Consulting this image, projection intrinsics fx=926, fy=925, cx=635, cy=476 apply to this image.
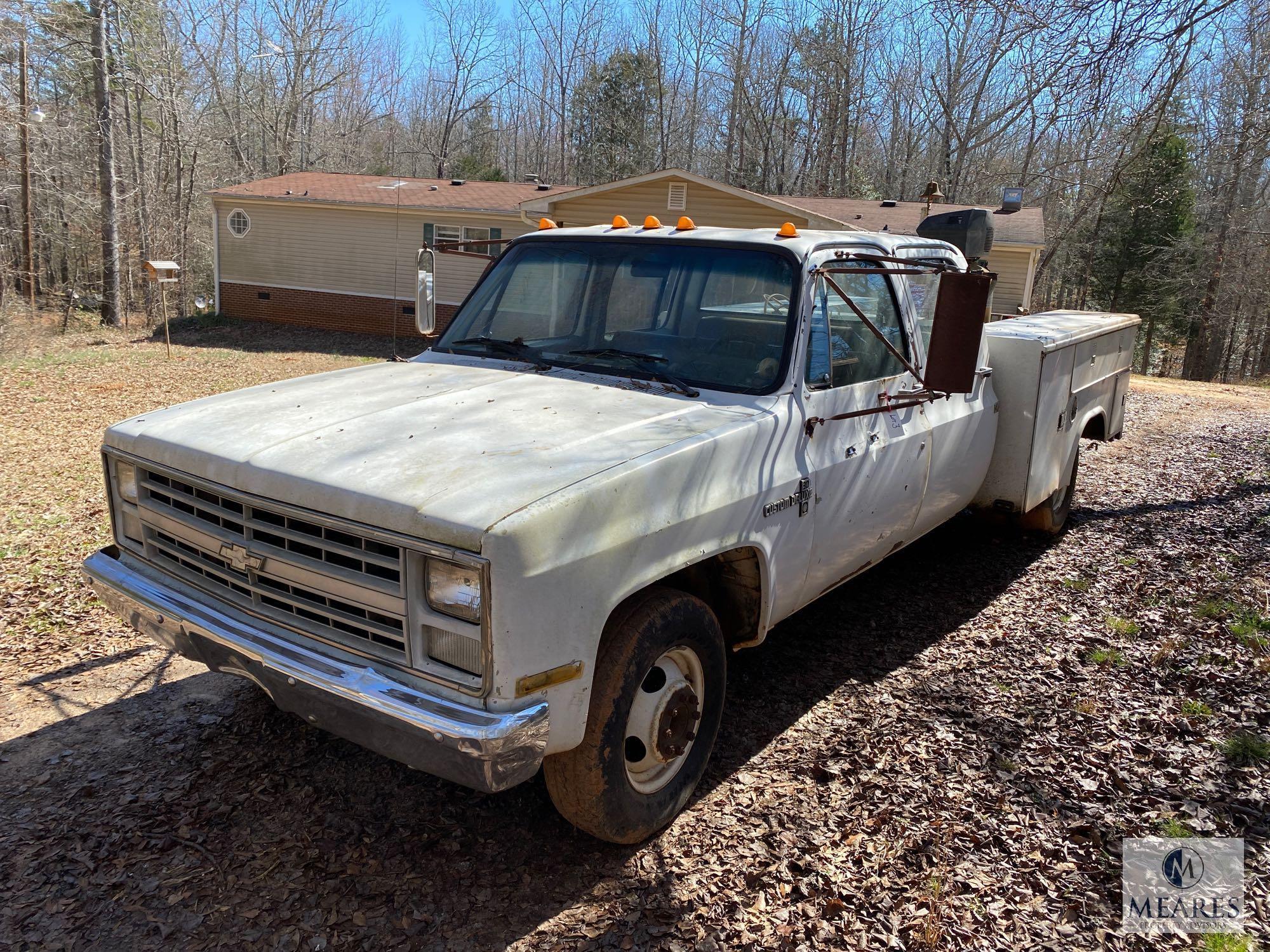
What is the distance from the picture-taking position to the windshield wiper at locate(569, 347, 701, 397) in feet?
12.4

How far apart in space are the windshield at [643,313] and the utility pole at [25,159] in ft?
80.7

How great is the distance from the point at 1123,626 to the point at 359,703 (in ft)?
14.8

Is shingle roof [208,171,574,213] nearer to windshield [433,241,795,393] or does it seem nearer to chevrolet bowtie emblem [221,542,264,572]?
windshield [433,241,795,393]

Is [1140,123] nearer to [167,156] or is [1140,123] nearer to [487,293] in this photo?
[487,293]

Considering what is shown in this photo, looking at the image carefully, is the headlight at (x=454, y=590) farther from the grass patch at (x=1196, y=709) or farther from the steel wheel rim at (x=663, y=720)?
the grass patch at (x=1196, y=709)

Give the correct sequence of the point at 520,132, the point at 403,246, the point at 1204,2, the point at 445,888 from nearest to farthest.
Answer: the point at 445,888 → the point at 1204,2 → the point at 403,246 → the point at 520,132

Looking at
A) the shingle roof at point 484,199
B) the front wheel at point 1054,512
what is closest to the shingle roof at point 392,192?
the shingle roof at point 484,199

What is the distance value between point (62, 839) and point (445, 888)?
1393mm

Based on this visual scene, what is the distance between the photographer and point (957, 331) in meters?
3.59

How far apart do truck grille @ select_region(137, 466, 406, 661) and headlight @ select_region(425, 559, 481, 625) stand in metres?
0.09

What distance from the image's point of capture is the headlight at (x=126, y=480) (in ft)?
11.4

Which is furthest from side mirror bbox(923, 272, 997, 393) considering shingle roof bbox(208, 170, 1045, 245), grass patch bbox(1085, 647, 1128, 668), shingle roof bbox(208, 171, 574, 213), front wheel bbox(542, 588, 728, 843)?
shingle roof bbox(208, 171, 574, 213)

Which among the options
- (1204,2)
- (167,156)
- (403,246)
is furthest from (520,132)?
(1204,2)

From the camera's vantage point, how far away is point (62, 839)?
127 inches
